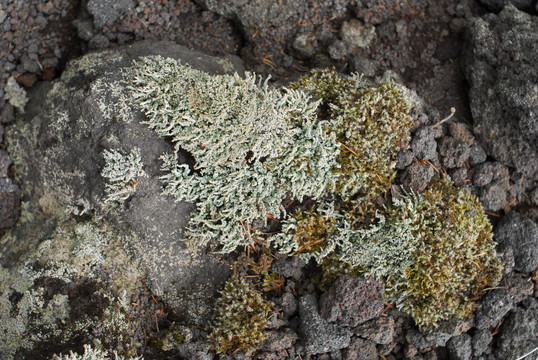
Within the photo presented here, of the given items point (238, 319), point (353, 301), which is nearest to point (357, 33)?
point (353, 301)

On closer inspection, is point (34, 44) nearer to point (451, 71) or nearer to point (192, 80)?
point (192, 80)

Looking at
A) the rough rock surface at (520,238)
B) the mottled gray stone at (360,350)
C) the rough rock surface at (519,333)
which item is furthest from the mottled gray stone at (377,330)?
the rough rock surface at (520,238)

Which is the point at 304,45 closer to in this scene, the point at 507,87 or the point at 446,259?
the point at 507,87

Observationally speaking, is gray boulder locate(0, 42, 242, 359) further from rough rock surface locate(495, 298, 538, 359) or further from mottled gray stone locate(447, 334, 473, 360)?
rough rock surface locate(495, 298, 538, 359)

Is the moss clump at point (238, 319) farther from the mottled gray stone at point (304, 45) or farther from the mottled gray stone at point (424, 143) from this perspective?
the mottled gray stone at point (304, 45)

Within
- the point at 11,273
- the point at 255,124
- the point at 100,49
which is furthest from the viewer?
the point at 100,49

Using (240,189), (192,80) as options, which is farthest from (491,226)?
(192,80)
